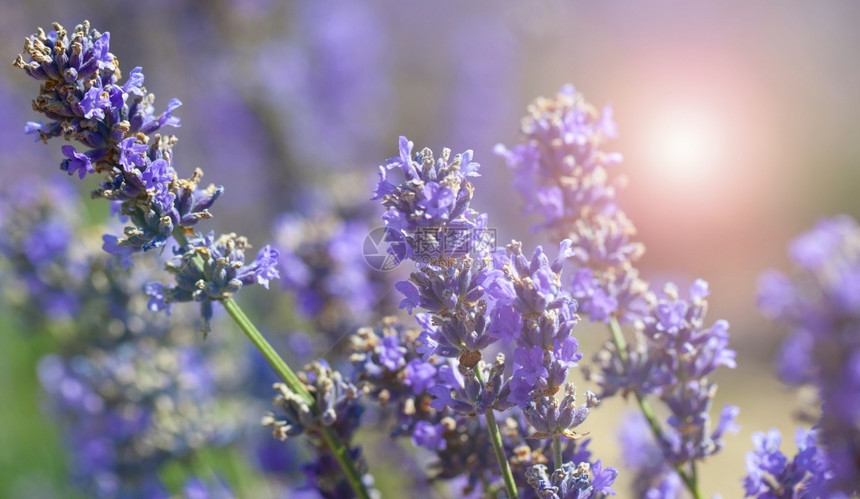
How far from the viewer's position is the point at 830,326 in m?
1.59

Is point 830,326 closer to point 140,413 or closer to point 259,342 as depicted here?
point 259,342

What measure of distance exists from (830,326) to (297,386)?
3.76ft

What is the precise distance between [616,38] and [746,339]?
17.0ft

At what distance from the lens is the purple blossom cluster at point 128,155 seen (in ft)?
5.60

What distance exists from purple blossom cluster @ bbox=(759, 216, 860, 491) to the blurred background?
1.83 meters

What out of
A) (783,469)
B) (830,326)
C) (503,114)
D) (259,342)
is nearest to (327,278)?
(259,342)

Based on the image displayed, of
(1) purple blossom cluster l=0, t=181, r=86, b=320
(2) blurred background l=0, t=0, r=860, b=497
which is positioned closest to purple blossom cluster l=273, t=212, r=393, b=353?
(2) blurred background l=0, t=0, r=860, b=497

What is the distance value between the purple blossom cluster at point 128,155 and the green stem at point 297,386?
9 centimetres

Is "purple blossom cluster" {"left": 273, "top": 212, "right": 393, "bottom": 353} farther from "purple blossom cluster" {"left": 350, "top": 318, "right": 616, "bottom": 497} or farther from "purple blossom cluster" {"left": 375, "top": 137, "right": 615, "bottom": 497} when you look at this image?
"purple blossom cluster" {"left": 375, "top": 137, "right": 615, "bottom": 497}

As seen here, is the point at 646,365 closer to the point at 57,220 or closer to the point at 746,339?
the point at 57,220

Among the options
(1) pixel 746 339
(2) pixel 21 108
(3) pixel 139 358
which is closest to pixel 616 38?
(1) pixel 746 339

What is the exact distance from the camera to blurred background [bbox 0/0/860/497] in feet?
20.9

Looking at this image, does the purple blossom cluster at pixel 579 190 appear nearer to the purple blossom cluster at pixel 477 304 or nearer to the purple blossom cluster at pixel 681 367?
the purple blossom cluster at pixel 681 367

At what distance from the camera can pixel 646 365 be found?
202 cm
